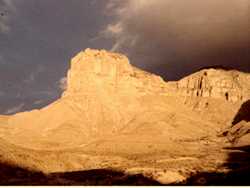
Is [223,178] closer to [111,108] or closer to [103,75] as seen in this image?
[111,108]

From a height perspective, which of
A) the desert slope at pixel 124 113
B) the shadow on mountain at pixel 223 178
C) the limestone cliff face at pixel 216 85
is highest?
the limestone cliff face at pixel 216 85

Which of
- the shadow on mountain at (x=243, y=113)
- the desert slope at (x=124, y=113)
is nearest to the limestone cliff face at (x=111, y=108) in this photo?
the desert slope at (x=124, y=113)

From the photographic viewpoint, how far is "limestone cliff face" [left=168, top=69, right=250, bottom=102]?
552 feet

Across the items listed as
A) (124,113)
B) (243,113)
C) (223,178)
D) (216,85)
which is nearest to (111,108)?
(124,113)

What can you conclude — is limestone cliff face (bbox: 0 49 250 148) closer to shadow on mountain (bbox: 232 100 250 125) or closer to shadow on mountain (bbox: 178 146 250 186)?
shadow on mountain (bbox: 232 100 250 125)

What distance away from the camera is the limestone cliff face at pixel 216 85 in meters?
168

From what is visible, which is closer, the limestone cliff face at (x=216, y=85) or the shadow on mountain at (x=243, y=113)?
the shadow on mountain at (x=243, y=113)

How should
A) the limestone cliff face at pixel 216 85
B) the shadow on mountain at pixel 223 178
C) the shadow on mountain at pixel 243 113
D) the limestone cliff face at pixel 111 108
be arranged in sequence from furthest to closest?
the limestone cliff face at pixel 216 85 → the shadow on mountain at pixel 243 113 → the limestone cliff face at pixel 111 108 → the shadow on mountain at pixel 223 178

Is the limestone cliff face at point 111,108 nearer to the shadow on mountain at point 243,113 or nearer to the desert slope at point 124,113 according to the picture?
the desert slope at point 124,113

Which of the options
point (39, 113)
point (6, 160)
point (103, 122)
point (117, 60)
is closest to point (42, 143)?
point (103, 122)

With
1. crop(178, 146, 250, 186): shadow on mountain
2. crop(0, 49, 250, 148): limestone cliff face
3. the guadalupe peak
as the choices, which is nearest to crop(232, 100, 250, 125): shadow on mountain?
crop(0, 49, 250, 148): limestone cliff face

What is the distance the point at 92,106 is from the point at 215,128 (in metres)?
37.4

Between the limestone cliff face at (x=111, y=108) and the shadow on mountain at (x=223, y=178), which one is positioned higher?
the limestone cliff face at (x=111, y=108)

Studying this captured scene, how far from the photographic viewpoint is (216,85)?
17362cm
